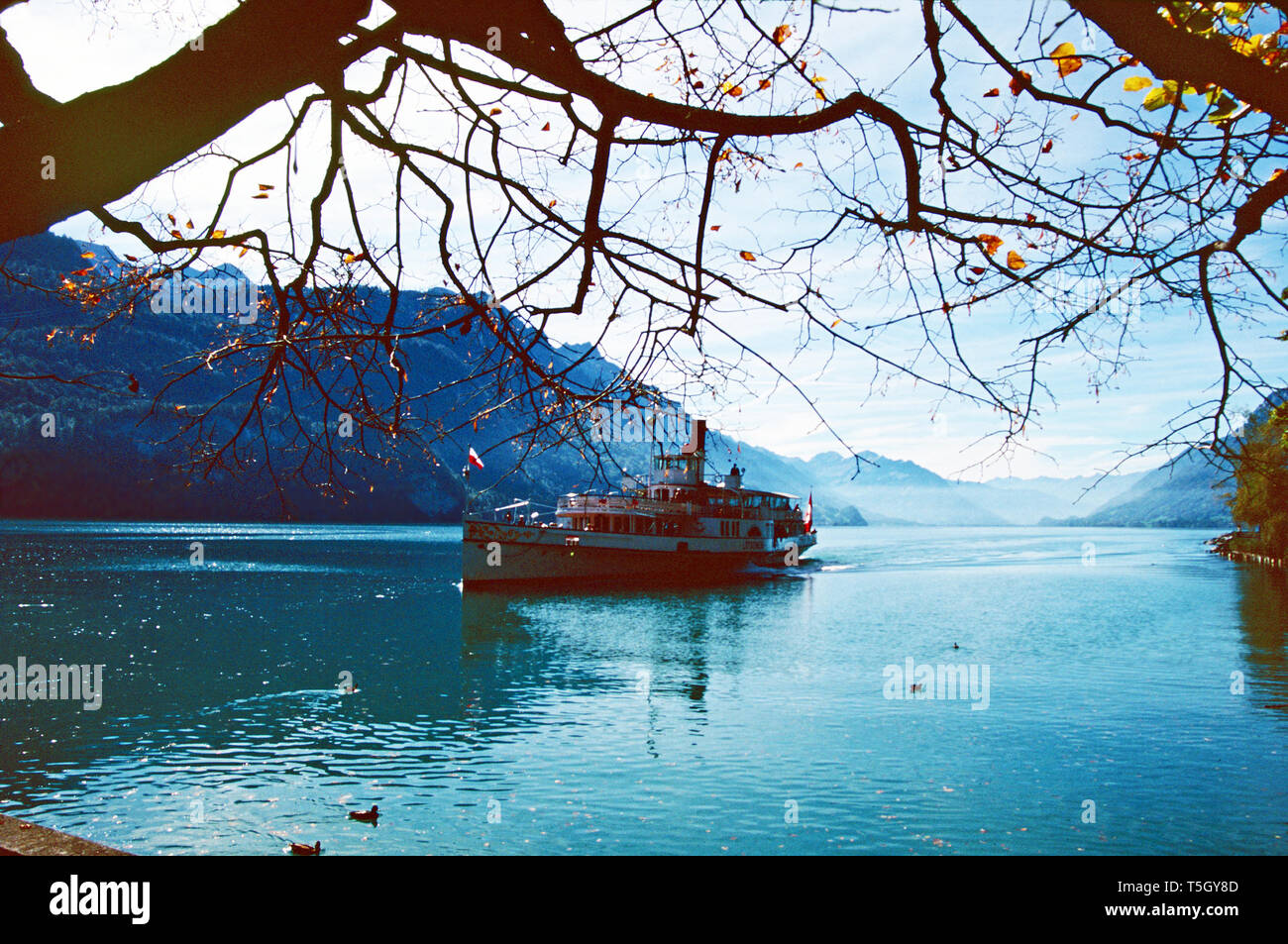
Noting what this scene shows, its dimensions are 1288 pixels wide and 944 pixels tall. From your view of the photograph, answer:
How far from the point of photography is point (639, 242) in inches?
206

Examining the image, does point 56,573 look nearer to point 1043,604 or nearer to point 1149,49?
point 1043,604

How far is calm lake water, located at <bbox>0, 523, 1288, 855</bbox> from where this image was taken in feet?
48.6

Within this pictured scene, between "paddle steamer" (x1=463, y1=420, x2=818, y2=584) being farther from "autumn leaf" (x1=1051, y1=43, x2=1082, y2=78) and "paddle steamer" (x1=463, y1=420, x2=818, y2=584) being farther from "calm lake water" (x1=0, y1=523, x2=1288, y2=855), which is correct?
"autumn leaf" (x1=1051, y1=43, x2=1082, y2=78)

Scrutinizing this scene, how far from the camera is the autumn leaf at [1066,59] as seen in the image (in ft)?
14.4
